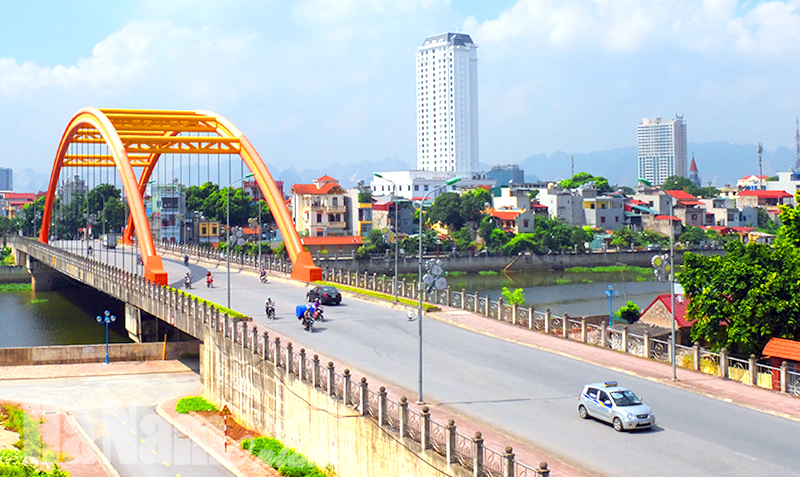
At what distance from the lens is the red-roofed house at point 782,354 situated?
26.8m

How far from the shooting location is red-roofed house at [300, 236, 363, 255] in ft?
365

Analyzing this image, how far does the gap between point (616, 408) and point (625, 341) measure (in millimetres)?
9739

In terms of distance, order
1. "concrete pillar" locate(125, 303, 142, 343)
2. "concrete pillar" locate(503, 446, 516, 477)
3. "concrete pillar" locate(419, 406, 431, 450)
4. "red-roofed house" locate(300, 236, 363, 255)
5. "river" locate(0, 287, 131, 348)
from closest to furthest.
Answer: "concrete pillar" locate(503, 446, 516, 477) → "concrete pillar" locate(419, 406, 431, 450) → "concrete pillar" locate(125, 303, 142, 343) → "river" locate(0, 287, 131, 348) → "red-roofed house" locate(300, 236, 363, 255)

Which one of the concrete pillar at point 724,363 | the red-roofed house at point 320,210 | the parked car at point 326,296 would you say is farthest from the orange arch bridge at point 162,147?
the red-roofed house at point 320,210

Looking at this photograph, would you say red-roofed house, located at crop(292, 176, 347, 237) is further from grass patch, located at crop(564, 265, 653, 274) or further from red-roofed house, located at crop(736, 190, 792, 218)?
red-roofed house, located at crop(736, 190, 792, 218)

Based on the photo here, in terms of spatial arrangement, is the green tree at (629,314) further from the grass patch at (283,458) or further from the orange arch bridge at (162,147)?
the grass patch at (283,458)

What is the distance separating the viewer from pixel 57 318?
72.5 metres

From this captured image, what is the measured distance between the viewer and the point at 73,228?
138 meters

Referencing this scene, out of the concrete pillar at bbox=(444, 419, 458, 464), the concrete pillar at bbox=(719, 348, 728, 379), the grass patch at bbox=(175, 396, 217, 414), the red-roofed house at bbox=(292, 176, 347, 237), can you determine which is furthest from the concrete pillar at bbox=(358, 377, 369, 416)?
the red-roofed house at bbox=(292, 176, 347, 237)

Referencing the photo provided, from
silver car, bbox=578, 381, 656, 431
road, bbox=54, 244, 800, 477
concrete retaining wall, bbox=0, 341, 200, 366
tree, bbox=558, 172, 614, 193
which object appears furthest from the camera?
tree, bbox=558, 172, 614, 193

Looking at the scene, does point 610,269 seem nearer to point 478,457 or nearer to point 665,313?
point 665,313

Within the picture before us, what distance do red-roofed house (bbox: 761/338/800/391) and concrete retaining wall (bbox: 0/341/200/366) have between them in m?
32.6

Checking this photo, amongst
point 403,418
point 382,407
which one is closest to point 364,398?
point 382,407

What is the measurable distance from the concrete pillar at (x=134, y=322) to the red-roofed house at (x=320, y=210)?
6626 cm
